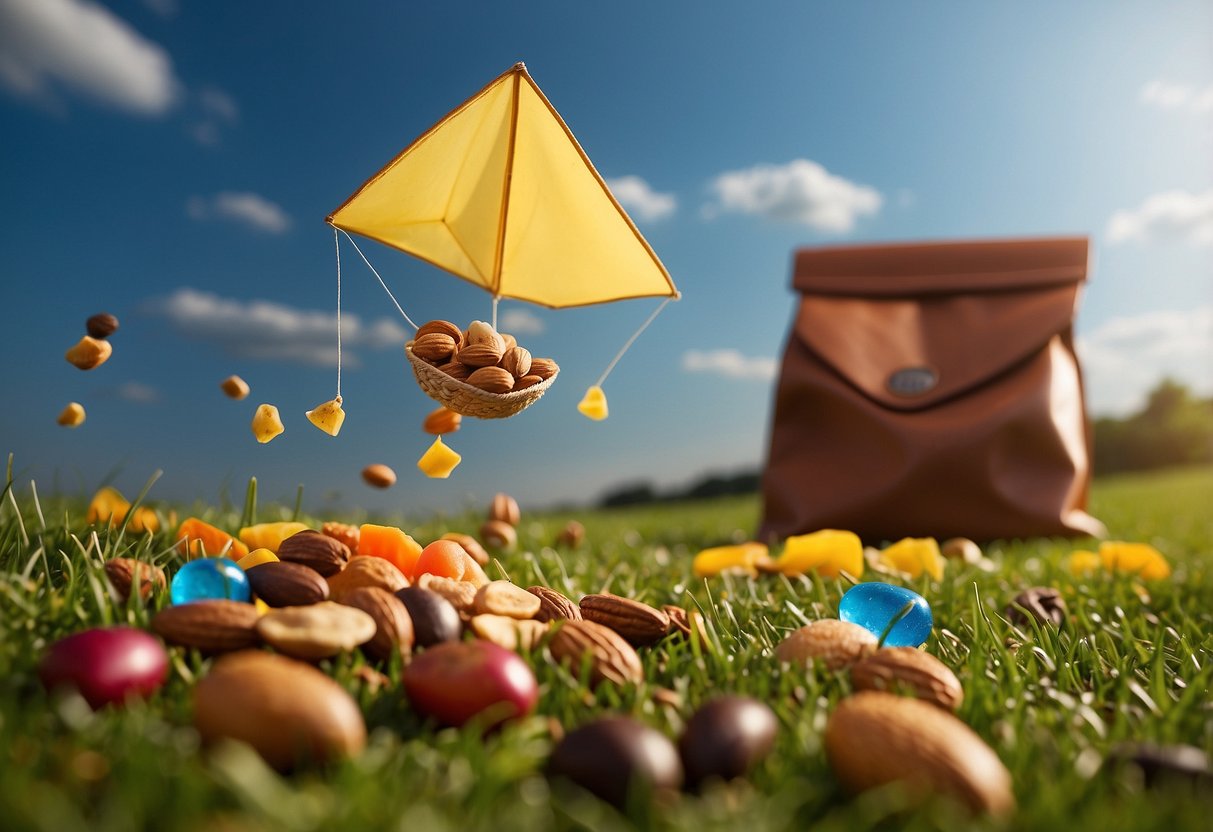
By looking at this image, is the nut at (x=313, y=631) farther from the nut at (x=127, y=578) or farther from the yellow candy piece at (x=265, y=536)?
the yellow candy piece at (x=265, y=536)

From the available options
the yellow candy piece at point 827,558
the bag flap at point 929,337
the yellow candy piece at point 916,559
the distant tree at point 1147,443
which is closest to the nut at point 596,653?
the yellow candy piece at point 827,558

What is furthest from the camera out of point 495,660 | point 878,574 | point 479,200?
point 878,574

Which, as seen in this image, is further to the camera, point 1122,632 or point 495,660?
point 1122,632

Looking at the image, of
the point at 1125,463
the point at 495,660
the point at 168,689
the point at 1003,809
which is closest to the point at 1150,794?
the point at 1003,809

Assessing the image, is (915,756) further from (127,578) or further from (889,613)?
(127,578)

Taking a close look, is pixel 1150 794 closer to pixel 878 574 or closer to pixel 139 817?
pixel 139 817

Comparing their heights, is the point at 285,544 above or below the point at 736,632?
above
